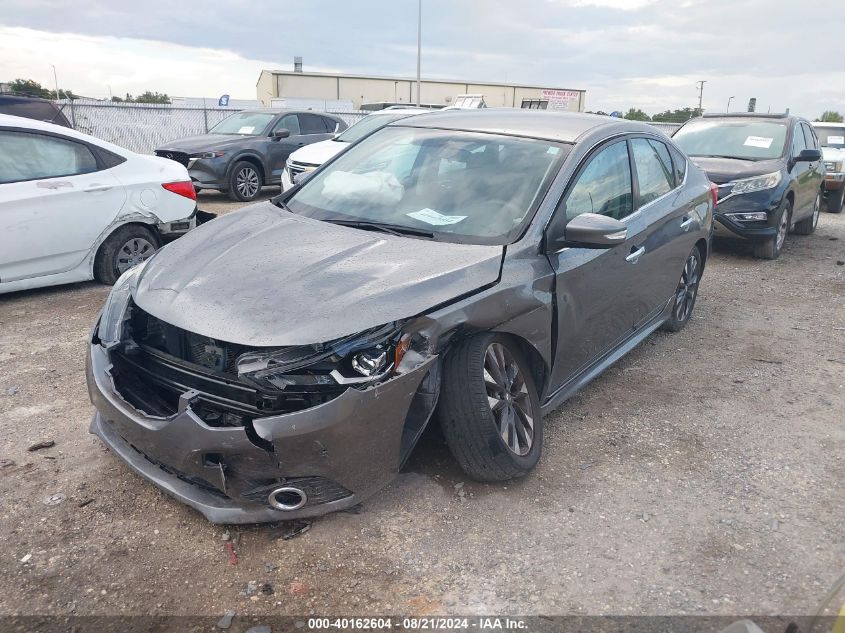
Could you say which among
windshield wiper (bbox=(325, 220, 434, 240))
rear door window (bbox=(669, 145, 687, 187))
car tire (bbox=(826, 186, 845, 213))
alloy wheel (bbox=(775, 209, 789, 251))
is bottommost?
car tire (bbox=(826, 186, 845, 213))

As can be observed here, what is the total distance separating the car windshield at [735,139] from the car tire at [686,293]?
3575 millimetres

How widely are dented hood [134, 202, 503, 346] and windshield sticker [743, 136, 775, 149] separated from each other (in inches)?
283

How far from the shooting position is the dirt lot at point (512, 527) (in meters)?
2.52

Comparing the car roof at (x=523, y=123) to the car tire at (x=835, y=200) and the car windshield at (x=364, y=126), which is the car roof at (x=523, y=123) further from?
the car tire at (x=835, y=200)

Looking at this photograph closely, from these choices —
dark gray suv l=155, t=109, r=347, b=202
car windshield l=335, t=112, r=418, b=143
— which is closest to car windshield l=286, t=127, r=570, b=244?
car windshield l=335, t=112, r=418, b=143

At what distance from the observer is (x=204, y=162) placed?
36.8ft

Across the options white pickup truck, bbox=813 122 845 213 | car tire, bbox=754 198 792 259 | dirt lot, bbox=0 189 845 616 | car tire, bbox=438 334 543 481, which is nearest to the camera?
dirt lot, bbox=0 189 845 616

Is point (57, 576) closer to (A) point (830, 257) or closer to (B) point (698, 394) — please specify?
(B) point (698, 394)

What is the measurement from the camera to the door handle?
4.06 metres

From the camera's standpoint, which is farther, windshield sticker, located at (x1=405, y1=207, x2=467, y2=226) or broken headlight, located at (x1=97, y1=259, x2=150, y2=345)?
windshield sticker, located at (x1=405, y1=207, x2=467, y2=226)

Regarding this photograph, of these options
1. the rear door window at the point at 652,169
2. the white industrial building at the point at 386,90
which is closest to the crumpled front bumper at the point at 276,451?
the rear door window at the point at 652,169

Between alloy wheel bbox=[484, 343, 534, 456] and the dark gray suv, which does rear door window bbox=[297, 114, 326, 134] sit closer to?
the dark gray suv

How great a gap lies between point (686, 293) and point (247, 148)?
8.52m

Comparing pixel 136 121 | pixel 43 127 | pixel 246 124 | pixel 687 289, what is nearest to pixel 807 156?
pixel 687 289
